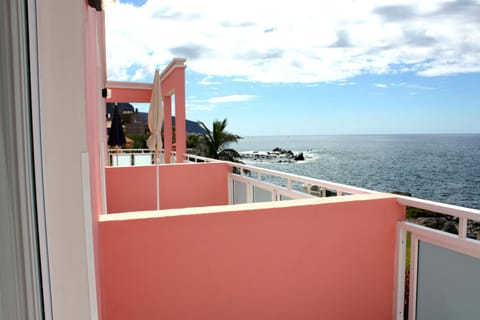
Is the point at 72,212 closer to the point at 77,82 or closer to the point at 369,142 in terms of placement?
the point at 77,82

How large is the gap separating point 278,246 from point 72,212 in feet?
6.34

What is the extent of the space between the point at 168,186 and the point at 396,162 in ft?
117

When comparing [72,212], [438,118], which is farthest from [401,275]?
[438,118]

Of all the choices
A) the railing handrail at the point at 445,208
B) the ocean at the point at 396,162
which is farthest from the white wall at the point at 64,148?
the ocean at the point at 396,162

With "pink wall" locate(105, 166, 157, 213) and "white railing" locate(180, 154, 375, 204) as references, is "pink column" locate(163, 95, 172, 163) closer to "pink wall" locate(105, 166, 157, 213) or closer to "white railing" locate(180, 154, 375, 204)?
"pink wall" locate(105, 166, 157, 213)

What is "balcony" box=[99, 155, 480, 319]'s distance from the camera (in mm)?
2578

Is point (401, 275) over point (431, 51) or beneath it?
beneath

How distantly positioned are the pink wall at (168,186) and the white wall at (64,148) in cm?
558

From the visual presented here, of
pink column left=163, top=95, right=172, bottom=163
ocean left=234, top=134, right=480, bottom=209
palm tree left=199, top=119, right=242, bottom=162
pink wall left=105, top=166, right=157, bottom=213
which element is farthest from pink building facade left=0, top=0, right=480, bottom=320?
ocean left=234, top=134, right=480, bottom=209

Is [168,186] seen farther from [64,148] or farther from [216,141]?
[216,141]

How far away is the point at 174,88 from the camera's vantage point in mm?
10984

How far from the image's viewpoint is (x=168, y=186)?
7.27m

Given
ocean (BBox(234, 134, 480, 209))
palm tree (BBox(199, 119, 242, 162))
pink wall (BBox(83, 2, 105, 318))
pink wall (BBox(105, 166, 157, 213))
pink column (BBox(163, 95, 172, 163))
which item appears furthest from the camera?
ocean (BBox(234, 134, 480, 209))

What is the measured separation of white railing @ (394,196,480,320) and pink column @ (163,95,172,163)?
10.9m
